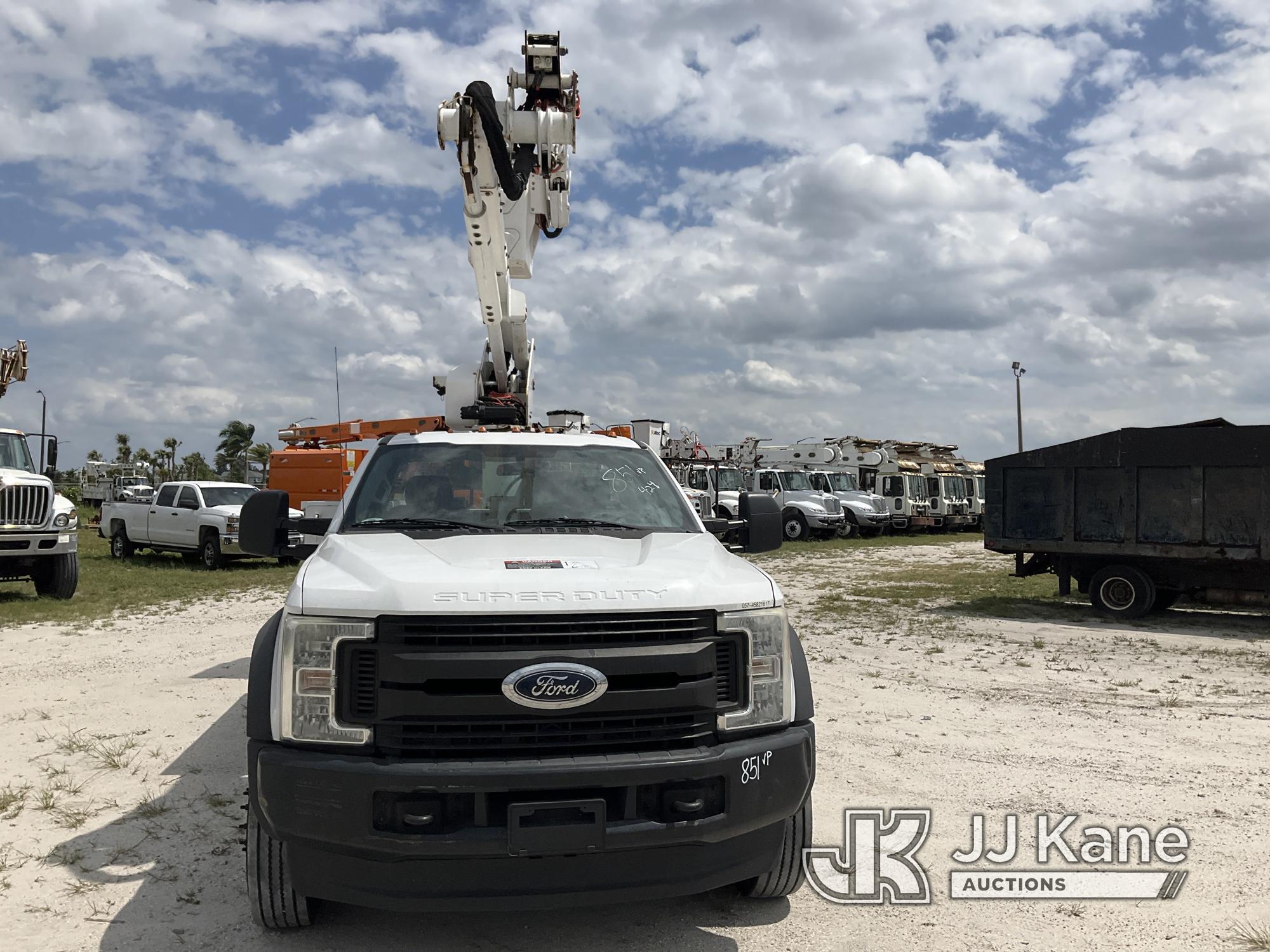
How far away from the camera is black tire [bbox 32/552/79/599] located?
13.5 metres

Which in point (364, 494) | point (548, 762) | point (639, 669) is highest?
point (364, 494)

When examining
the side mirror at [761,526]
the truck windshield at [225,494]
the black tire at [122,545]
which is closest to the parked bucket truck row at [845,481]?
the truck windshield at [225,494]

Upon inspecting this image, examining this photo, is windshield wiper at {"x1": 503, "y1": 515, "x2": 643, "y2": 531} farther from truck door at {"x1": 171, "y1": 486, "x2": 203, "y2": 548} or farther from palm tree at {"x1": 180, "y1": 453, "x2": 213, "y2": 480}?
palm tree at {"x1": 180, "y1": 453, "x2": 213, "y2": 480}

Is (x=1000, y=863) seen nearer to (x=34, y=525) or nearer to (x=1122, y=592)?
(x=1122, y=592)

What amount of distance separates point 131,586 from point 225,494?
4791 millimetres

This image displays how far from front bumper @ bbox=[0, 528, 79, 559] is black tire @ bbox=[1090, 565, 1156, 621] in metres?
13.3

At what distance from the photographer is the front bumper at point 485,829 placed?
292cm

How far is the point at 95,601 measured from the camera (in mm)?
13414

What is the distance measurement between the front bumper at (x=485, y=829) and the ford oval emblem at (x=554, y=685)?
18 centimetres

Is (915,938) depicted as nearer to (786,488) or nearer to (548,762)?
(548,762)

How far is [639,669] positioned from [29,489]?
12519 millimetres

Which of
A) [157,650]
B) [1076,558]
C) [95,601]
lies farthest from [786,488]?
[157,650]

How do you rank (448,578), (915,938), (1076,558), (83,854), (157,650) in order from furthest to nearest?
(1076,558) → (157,650) → (83,854) → (915,938) → (448,578)

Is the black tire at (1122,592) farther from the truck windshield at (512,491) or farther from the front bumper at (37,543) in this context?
the front bumper at (37,543)
